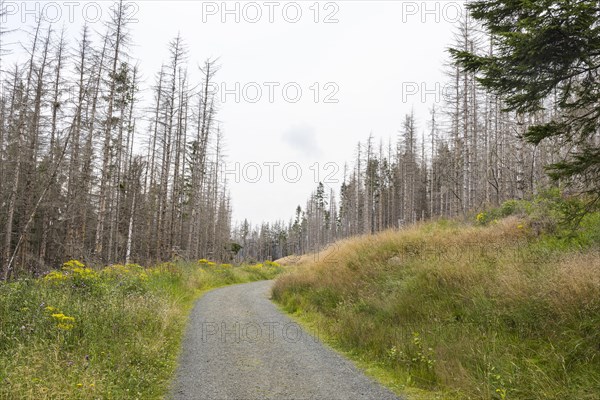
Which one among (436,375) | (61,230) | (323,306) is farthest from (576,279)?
(61,230)

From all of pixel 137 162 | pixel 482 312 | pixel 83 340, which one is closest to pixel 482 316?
pixel 482 312

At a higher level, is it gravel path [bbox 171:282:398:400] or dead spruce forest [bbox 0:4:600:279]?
dead spruce forest [bbox 0:4:600:279]

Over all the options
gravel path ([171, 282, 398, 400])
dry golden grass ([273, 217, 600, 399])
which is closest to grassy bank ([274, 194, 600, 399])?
dry golden grass ([273, 217, 600, 399])

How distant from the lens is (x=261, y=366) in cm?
630

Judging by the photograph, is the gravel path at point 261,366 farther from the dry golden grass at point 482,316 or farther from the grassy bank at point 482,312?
the dry golden grass at point 482,316

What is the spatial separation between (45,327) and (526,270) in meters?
8.47

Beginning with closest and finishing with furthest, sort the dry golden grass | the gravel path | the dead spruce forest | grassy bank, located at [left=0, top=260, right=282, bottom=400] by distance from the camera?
1. grassy bank, located at [left=0, top=260, right=282, bottom=400]
2. the dry golden grass
3. the gravel path
4. the dead spruce forest

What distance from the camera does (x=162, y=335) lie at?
276 inches

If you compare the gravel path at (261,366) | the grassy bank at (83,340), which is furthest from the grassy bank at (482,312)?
the grassy bank at (83,340)

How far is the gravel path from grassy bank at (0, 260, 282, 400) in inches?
17.8

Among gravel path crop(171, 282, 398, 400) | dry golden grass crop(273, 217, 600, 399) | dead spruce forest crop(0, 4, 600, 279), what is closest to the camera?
dry golden grass crop(273, 217, 600, 399)

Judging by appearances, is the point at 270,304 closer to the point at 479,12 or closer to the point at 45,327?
the point at 45,327

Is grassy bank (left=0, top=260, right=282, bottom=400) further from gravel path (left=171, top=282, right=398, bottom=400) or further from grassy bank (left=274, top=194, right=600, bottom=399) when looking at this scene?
grassy bank (left=274, top=194, right=600, bottom=399)

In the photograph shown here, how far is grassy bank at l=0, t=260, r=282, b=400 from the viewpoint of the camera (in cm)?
427
